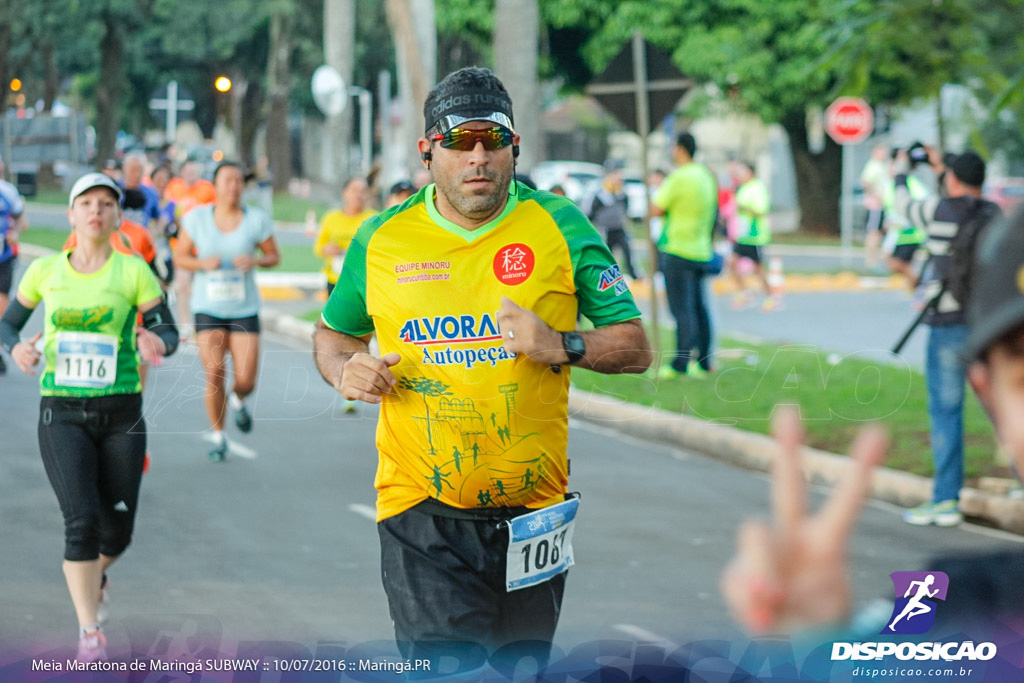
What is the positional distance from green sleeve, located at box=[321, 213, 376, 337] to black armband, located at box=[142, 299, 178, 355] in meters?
2.07

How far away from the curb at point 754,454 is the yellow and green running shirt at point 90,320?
225cm

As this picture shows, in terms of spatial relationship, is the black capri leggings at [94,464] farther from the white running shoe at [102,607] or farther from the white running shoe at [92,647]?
the white running shoe at [92,647]

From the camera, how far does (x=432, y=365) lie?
12.5 feet

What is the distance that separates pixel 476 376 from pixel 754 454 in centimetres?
665

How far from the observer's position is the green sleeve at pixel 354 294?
13.2 ft

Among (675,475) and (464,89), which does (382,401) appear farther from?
(675,475)

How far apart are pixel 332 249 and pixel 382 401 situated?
844cm

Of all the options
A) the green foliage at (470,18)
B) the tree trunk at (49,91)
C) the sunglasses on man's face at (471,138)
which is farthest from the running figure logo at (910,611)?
the tree trunk at (49,91)

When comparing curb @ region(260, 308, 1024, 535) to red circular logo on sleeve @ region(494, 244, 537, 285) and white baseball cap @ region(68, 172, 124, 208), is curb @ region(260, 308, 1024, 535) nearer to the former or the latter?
white baseball cap @ region(68, 172, 124, 208)

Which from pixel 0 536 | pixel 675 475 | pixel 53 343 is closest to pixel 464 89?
pixel 53 343

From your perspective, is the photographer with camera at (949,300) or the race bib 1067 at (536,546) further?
the photographer with camera at (949,300)

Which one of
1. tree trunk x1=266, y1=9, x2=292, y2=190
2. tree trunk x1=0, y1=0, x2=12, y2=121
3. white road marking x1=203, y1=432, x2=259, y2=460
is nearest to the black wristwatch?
white road marking x1=203, y1=432, x2=259, y2=460

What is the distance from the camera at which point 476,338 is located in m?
3.79

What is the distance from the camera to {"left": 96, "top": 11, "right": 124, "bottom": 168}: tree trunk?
141ft
